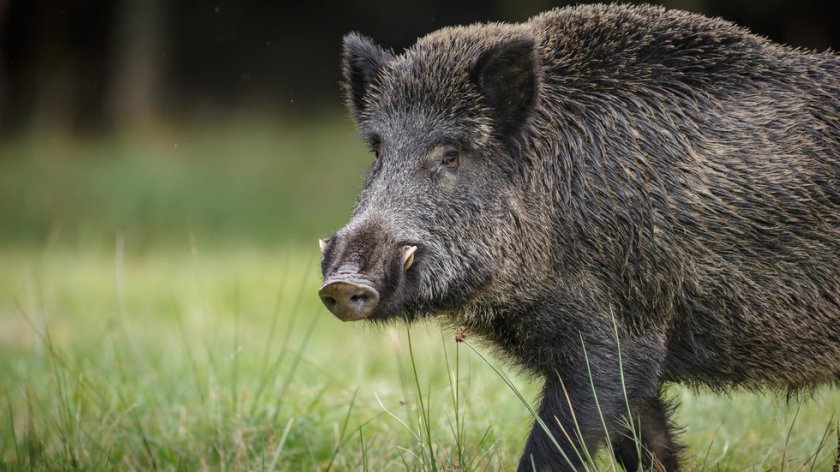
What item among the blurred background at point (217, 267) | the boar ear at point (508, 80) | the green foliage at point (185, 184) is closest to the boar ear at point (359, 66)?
the boar ear at point (508, 80)

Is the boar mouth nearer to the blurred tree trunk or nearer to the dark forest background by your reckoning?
the dark forest background

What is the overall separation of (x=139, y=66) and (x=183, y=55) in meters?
2.46

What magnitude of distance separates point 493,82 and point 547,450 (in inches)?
49.4

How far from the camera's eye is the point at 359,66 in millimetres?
4121

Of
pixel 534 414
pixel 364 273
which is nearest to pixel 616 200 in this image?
pixel 534 414

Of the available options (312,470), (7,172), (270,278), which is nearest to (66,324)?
(270,278)

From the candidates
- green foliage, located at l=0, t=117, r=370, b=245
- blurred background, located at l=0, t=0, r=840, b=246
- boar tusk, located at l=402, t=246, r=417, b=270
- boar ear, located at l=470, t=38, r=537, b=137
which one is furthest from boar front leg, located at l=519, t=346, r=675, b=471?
blurred background, located at l=0, t=0, r=840, b=246

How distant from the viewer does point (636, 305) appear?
3697 mm

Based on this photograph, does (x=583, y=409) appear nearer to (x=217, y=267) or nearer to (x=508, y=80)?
(x=508, y=80)

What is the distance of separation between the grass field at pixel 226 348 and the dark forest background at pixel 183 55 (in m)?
1.09

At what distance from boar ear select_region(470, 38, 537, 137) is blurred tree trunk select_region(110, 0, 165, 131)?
43.5ft

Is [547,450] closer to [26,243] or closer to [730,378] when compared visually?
[730,378]

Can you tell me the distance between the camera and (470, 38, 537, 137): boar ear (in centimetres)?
368

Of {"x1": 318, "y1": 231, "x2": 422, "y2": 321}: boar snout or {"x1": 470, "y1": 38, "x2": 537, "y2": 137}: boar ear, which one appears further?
{"x1": 470, "y1": 38, "x2": 537, "y2": 137}: boar ear
